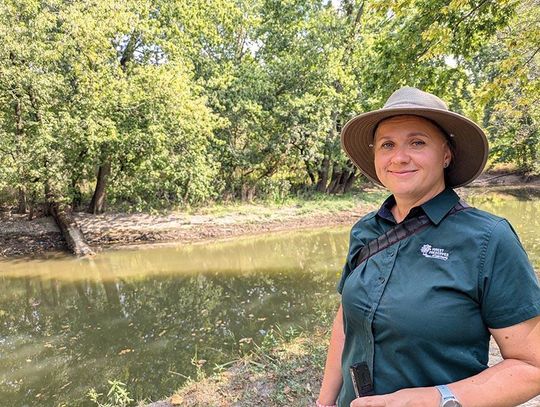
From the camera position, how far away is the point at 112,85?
41.9 feet

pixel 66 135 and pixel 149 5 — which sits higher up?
pixel 149 5

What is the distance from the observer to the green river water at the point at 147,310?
17.7 ft

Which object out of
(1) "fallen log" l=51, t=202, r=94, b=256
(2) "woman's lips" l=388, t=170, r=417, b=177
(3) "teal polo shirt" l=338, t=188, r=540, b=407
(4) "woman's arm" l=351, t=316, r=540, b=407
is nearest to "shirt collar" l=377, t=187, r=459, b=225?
(3) "teal polo shirt" l=338, t=188, r=540, b=407

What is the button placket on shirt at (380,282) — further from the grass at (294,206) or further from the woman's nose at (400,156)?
the grass at (294,206)

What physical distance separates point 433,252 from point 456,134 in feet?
1.52

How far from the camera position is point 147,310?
788cm

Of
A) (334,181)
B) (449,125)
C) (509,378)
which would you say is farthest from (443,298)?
(334,181)

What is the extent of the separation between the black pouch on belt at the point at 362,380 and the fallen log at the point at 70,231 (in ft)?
41.5

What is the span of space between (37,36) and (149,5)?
4519mm

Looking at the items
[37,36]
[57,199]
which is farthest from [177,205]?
[37,36]

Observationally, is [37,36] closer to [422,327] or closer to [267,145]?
[267,145]

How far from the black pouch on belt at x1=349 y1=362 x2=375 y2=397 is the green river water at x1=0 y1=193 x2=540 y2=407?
4215 millimetres

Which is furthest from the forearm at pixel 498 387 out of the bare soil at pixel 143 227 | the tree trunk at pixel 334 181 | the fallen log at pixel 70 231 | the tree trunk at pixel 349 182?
the tree trunk at pixel 349 182

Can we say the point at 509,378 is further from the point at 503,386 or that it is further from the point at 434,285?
the point at 434,285
